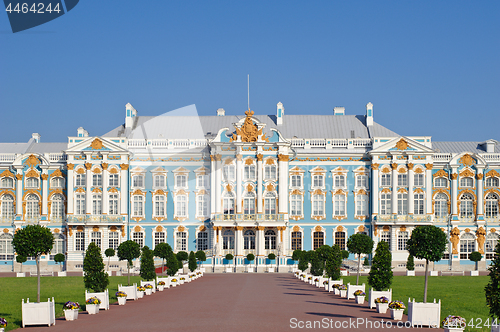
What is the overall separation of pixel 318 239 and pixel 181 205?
14.0 meters

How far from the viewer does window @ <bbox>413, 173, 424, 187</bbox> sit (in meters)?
62.2

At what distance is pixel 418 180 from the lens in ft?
204

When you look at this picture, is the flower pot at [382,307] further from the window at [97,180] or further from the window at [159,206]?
the window at [97,180]

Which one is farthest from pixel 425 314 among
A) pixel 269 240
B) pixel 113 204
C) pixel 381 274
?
pixel 113 204

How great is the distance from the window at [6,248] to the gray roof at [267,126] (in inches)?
564

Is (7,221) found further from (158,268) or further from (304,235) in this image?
(304,235)

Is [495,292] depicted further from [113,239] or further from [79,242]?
[79,242]

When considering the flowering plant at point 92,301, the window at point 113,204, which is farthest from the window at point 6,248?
the flowering plant at point 92,301

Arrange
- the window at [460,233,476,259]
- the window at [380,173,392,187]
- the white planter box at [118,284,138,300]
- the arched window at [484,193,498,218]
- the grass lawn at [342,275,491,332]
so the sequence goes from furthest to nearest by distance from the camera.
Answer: the arched window at [484,193,498,218]
the window at [460,233,476,259]
the window at [380,173,392,187]
the white planter box at [118,284,138,300]
the grass lawn at [342,275,491,332]

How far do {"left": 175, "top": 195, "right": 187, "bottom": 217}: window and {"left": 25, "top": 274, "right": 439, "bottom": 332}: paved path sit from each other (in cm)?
3004

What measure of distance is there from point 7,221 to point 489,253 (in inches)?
1875

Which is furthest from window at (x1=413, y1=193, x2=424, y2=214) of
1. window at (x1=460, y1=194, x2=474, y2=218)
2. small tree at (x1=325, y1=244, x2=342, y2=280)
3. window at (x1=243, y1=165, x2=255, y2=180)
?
small tree at (x1=325, y1=244, x2=342, y2=280)

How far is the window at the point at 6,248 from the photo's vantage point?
62844 mm

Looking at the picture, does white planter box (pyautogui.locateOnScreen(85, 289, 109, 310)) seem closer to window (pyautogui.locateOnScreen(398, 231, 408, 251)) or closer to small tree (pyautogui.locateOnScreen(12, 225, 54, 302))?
small tree (pyautogui.locateOnScreen(12, 225, 54, 302))
